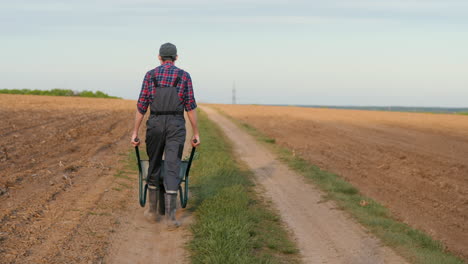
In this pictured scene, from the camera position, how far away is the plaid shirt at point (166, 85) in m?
6.54

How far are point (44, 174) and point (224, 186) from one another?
3.42 metres

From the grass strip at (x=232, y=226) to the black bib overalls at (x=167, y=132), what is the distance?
75 cm

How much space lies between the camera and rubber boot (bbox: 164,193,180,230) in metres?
6.85

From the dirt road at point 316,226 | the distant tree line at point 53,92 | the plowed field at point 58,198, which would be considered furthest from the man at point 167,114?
the distant tree line at point 53,92

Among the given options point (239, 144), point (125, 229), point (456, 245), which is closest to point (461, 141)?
point (239, 144)

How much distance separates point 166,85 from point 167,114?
35 cm

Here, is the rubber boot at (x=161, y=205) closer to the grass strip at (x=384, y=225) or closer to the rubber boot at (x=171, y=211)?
the rubber boot at (x=171, y=211)

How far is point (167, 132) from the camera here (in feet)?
21.7

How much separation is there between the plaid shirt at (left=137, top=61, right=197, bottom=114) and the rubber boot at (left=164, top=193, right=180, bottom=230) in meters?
1.12

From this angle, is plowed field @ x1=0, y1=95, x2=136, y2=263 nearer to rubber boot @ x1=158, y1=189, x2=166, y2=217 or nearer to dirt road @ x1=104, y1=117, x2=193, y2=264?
dirt road @ x1=104, y1=117, x2=193, y2=264

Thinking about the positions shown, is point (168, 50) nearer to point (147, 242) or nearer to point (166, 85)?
point (166, 85)

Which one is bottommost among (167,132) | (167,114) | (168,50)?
(167,132)

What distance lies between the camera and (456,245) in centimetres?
887

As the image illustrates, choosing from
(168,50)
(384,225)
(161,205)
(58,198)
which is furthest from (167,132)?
(384,225)
